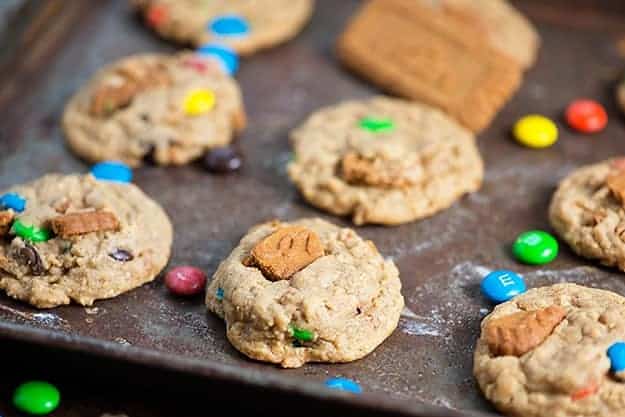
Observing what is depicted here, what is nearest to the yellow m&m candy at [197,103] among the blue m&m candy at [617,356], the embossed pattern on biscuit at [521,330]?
the embossed pattern on biscuit at [521,330]

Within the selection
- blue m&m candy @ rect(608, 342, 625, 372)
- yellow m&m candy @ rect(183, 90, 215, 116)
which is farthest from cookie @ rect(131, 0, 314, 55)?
blue m&m candy @ rect(608, 342, 625, 372)

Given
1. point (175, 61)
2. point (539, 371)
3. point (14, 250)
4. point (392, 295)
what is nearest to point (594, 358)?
point (539, 371)

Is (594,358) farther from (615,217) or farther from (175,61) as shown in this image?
(175,61)

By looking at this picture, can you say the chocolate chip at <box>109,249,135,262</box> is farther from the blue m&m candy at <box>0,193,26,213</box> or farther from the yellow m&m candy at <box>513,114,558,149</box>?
the yellow m&m candy at <box>513,114,558,149</box>

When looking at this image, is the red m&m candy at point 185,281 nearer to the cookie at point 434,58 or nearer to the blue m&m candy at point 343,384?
the blue m&m candy at point 343,384

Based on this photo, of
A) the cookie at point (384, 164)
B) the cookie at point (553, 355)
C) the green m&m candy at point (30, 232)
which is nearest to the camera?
the cookie at point (553, 355)

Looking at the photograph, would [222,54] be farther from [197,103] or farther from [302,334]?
[302,334]

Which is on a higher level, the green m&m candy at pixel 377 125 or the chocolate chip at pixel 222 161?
the green m&m candy at pixel 377 125
